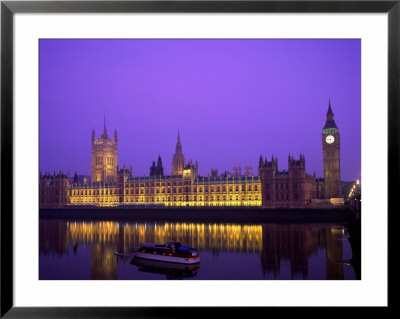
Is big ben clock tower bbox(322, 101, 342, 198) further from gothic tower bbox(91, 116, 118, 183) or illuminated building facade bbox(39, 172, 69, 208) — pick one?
illuminated building facade bbox(39, 172, 69, 208)

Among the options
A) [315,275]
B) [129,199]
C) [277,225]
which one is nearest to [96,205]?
[129,199]

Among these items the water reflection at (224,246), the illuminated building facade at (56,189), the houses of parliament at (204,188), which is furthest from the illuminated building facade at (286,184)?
the illuminated building facade at (56,189)

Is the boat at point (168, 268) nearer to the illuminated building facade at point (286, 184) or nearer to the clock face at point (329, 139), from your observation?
the illuminated building facade at point (286, 184)

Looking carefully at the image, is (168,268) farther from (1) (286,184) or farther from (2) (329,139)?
A: (2) (329,139)

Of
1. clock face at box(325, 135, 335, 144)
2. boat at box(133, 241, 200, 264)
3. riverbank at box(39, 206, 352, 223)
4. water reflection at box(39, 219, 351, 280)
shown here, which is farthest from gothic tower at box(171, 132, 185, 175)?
boat at box(133, 241, 200, 264)

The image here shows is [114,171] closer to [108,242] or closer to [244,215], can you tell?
[244,215]

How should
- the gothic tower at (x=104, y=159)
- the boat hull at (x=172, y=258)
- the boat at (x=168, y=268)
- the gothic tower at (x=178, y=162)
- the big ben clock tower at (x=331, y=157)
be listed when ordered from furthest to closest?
the gothic tower at (x=104, y=159), the gothic tower at (x=178, y=162), the big ben clock tower at (x=331, y=157), the boat hull at (x=172, y=258), the boat at (x=168, y=268)
